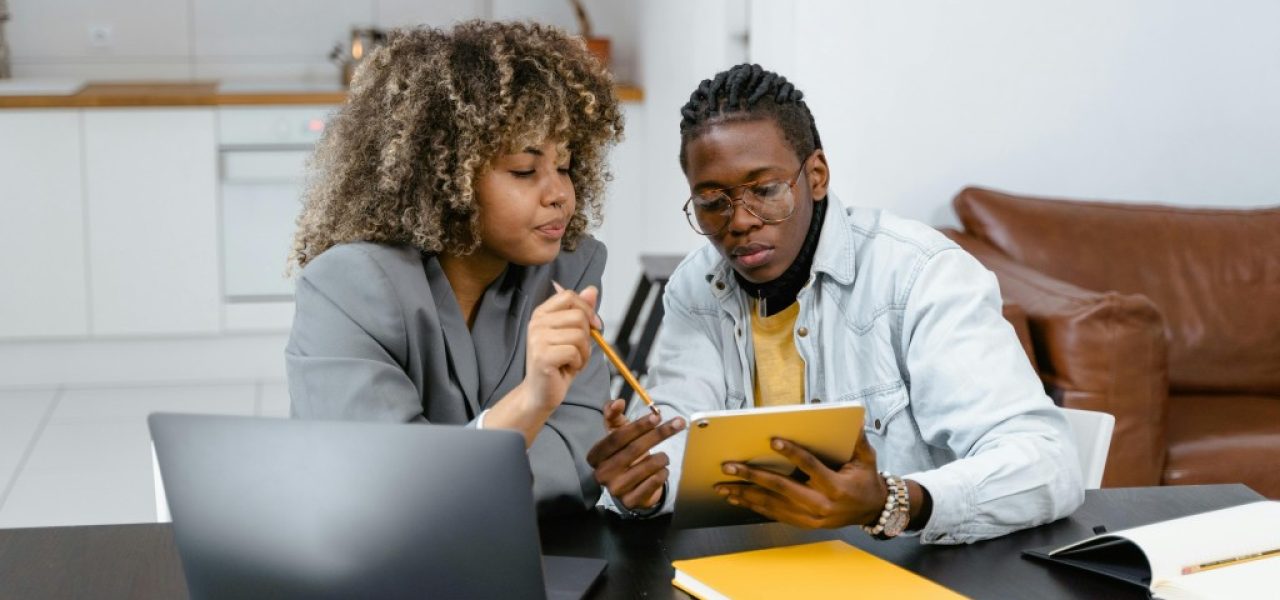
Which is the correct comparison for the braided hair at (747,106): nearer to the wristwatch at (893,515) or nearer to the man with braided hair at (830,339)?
the man with braided hair at (830,339)

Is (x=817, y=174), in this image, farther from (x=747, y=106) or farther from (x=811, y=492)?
(x=811, y=492)

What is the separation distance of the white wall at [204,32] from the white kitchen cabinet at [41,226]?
0.66m

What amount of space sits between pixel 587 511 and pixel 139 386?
3.68 metres

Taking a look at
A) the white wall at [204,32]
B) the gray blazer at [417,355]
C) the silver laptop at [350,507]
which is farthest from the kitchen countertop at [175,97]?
the silver laptop at [350,507]

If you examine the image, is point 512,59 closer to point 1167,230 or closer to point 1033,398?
point 1033,398

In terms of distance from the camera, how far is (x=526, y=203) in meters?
1.57

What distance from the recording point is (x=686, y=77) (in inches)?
163

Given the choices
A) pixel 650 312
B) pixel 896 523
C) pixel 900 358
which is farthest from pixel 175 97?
pixel 896 523

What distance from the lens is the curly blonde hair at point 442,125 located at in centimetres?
155

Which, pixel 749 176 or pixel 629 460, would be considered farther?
pixel 749 176

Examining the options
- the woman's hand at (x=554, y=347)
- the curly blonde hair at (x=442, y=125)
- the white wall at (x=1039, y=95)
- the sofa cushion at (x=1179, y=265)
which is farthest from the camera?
the white wall at (x=1039, y=95)

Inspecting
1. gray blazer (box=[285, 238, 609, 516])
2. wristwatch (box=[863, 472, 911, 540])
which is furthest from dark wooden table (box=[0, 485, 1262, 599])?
gray blazer (box=[285, 238, 609, 516])

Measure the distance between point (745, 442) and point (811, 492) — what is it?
0.09 meters

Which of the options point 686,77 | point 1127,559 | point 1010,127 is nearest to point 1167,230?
point 1010,127
